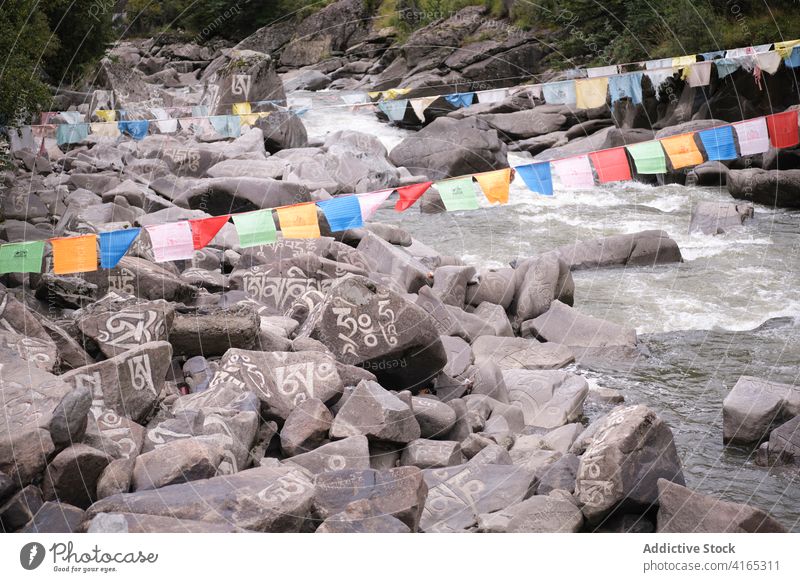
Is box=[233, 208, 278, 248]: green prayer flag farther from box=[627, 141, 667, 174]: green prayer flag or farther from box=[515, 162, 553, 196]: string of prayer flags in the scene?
box=[627, 141, 667, 174]: green prayer flag

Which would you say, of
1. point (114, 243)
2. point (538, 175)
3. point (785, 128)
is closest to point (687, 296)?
point (785, 128)

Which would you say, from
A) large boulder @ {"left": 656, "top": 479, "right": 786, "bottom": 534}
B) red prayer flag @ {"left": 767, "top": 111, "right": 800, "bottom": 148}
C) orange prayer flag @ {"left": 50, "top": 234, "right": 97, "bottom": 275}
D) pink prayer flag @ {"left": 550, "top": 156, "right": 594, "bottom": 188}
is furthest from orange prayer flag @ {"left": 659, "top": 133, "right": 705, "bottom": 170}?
orange prayer flag @ {"left": 50, "top": 234, "right": 97, "bottom": 275}

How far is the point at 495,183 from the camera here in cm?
1191

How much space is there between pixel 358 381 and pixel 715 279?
30.1 ft

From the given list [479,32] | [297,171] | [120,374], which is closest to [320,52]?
[479,32]

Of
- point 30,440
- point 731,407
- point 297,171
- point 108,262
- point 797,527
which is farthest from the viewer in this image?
point 297,171

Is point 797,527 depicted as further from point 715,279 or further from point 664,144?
point 715,279

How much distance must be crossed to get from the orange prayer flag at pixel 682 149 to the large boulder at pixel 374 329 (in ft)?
16.4

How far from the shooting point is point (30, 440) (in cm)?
679

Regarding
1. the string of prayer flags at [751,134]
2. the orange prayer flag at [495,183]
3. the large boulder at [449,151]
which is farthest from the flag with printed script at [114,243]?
the large boulder at [449,151]

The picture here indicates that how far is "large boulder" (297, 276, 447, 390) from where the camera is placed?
9797 mm

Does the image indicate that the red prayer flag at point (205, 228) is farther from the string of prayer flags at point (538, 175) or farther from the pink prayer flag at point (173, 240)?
the string of prayer flags at point (538, 175)

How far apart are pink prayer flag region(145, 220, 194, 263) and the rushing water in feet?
18.5

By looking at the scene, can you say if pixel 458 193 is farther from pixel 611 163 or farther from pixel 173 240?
pixel 173 240
